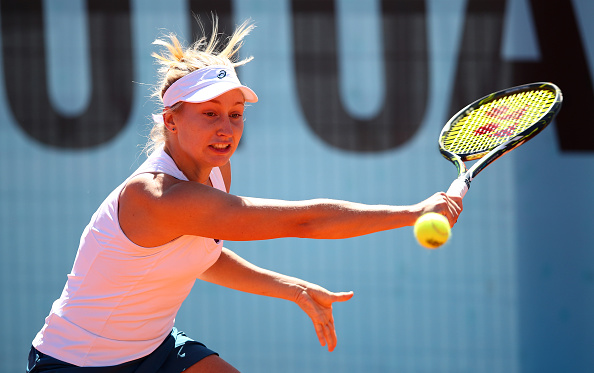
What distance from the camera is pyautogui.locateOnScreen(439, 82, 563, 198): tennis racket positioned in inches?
116

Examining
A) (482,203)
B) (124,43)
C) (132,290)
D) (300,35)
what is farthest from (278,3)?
(132,290)

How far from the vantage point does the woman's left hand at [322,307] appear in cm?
263

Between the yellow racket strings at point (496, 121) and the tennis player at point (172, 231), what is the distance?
0.82m

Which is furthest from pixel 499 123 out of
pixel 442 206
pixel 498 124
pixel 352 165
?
pixel 352 165

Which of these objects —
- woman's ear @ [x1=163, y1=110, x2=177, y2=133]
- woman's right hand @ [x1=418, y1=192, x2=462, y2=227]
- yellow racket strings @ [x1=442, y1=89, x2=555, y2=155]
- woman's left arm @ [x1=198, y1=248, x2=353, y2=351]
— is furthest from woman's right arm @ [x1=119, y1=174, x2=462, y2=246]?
yellow racket strings @ [x1=442, y1=89, x2=555, y2=155]

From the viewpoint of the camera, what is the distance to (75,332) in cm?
259

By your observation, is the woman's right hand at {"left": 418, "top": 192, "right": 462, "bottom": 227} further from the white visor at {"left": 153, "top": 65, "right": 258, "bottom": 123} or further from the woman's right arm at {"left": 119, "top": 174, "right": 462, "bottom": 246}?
the white visor at {"left": 153, "top": 65, "right": 258, "bottom": 123}

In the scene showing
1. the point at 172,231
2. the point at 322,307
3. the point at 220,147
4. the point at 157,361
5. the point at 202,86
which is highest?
the point at 202,86

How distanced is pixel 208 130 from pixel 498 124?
1401 millimetres

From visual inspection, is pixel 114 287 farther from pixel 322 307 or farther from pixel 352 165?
pixel 352 165

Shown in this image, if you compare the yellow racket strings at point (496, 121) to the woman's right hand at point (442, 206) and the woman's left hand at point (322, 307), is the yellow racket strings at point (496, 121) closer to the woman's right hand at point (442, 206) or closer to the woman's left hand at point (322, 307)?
the woman's right hand at point (442, 206)

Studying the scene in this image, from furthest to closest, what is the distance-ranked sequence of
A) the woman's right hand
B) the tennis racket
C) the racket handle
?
the tennis racket → the racket handle → the woman's right hand

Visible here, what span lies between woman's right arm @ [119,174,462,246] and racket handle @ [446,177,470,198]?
0.06m

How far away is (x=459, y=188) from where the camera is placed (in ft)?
8.36
